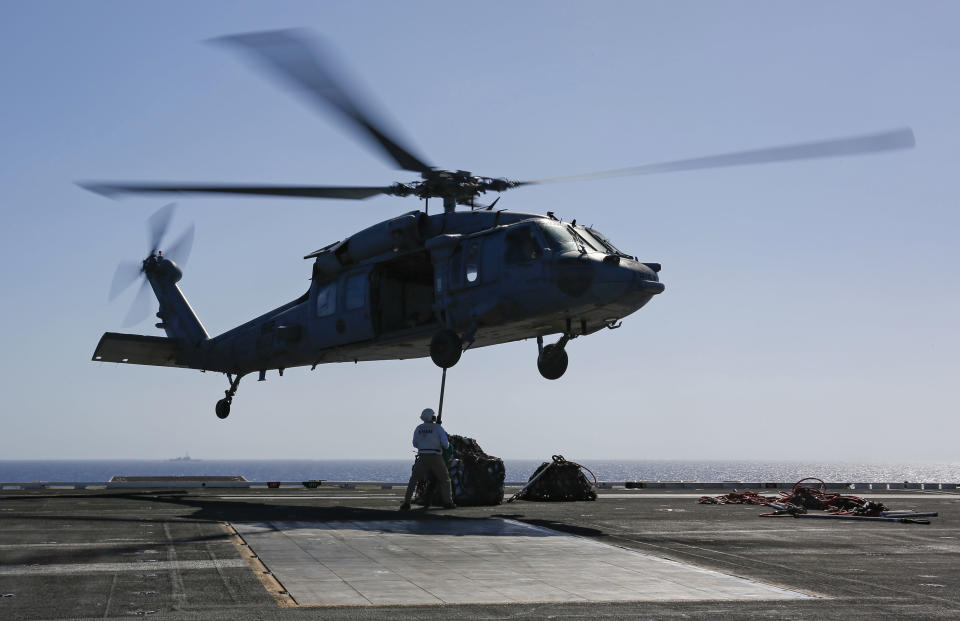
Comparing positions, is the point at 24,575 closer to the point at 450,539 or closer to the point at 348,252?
the point at 450,539

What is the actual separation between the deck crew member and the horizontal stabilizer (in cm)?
1321

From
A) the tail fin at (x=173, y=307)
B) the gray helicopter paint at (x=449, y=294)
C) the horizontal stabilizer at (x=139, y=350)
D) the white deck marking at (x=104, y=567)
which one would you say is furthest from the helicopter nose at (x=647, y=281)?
the horizontal stabilizer at (x=139, y=350)

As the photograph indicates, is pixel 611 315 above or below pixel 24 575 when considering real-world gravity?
above

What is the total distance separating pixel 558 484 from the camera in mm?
23359

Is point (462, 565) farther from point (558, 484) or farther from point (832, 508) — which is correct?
point (558, 484)

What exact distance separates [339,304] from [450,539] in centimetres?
1254

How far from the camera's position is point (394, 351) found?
25.2m

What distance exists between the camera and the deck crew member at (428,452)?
18.9 m

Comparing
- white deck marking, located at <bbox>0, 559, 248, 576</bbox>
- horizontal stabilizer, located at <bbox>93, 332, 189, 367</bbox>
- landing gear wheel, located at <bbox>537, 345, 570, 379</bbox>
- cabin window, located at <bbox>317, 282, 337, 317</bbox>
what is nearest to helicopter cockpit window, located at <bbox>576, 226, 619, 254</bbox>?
landing gear wheel, located at <bbox>537, 345, 570, 379</bbox>

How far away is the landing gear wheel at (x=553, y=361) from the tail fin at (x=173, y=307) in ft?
41.4

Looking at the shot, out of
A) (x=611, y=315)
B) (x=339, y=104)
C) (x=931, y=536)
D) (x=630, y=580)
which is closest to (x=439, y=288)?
(x=611, y=315)

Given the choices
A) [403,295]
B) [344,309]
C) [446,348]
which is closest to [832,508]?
[446,348]

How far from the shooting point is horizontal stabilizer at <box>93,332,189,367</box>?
92.3ft

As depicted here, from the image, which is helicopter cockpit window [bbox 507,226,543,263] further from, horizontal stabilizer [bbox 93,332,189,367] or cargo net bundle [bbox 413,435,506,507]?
horizontal stabilizer [bbox 93,332,189,367]
